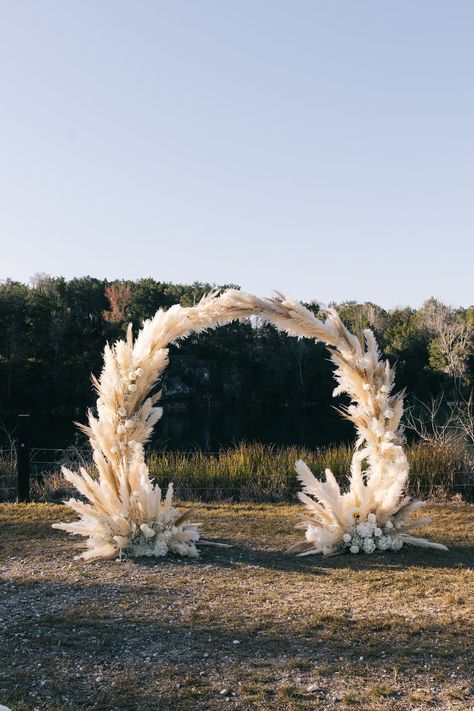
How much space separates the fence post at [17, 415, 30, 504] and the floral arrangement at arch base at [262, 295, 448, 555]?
4700 millimetres

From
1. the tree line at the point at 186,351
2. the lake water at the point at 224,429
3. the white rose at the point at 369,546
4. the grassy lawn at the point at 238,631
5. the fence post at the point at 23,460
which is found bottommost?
the lake water at the point at 224,429

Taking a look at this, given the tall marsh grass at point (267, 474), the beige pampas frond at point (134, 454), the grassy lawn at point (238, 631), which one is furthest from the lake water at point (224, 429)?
the grassy lawn at point (238, 631)

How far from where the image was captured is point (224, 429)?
3288 cm

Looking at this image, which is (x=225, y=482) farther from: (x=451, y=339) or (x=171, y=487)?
(x=451, y=339)

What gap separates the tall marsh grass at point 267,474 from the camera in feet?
33.6

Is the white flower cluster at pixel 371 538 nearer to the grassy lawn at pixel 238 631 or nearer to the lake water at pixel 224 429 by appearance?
the grassy lawn at pixel 238 631

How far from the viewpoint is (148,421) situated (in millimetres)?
6695

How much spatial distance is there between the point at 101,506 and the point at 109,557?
1.64 feet

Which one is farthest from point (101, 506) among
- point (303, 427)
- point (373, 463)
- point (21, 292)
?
point (21, 292)

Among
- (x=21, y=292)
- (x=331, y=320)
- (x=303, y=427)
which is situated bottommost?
(x=303, y=427)

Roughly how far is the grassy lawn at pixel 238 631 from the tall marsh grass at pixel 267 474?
3779 mm

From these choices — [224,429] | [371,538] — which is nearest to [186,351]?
[224,429]

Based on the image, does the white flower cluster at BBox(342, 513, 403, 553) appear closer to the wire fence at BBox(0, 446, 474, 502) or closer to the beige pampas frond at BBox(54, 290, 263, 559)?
the beige pampas frond at BBox(54, 290, 263, 559)

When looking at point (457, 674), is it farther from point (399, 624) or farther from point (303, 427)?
point (303, 427)
